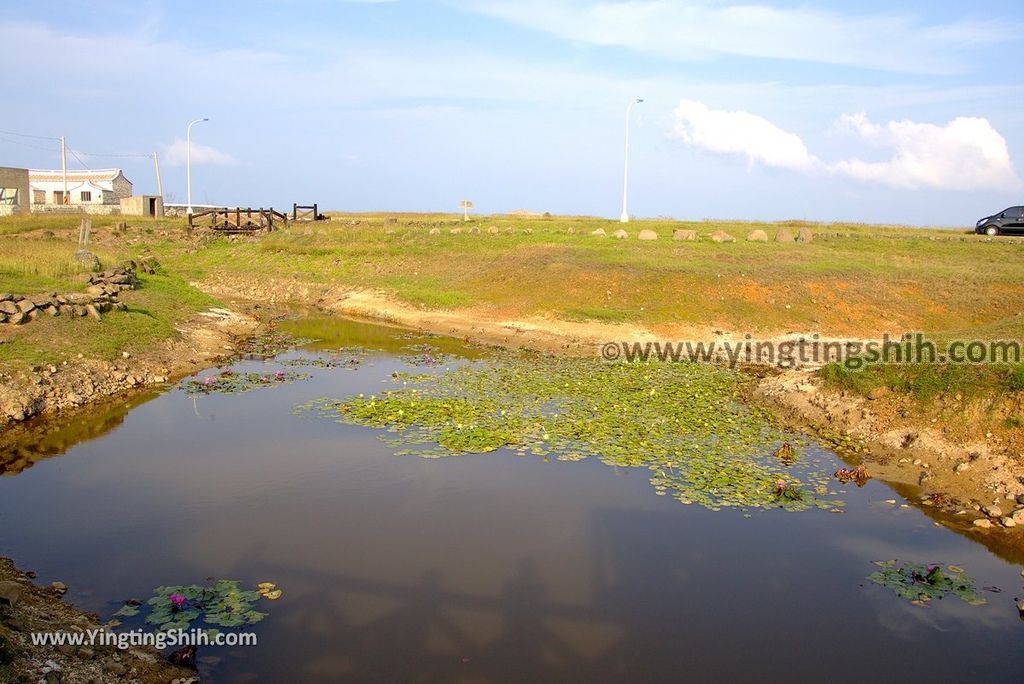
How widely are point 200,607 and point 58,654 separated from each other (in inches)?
55.3

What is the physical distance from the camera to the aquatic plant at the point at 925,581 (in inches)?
304

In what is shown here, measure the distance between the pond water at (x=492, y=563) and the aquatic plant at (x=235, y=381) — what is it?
11.4ft

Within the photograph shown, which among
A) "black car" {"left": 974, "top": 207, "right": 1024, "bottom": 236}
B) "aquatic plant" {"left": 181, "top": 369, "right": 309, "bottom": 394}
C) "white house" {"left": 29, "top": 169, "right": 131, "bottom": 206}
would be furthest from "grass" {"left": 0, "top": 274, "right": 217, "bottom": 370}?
"white house" {"left": 29, "top": 169, "right": 131, "bottom": 206}

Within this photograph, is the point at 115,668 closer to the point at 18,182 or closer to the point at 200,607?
the point at 200,607

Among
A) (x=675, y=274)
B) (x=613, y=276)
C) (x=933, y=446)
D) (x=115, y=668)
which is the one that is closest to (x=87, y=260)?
(x=613, y=276)

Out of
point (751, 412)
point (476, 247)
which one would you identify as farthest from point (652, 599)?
point (476, 247)

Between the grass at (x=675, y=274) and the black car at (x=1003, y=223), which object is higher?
the black car at (x=1003, y=223)

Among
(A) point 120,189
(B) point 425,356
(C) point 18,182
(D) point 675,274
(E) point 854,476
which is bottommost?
(E) point 854,476

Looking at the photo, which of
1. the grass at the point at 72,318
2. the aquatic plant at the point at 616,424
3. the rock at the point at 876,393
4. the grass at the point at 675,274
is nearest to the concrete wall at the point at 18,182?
the grass at the point at 675,274

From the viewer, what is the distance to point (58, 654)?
18.6ft

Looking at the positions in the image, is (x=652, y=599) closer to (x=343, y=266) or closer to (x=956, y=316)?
(x=956, y=316)

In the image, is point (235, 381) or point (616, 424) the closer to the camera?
point (616, 424)

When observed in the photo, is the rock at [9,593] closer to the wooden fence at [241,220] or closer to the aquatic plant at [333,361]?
the aquatic plant at [333,361]

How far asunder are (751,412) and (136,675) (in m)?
11.4
